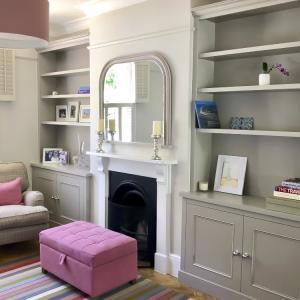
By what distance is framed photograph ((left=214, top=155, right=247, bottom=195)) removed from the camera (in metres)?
3.08

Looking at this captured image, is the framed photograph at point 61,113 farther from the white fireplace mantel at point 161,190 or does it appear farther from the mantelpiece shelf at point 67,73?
the white fireplace mantel at point 161,190

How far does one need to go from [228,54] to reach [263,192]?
114 centimetres

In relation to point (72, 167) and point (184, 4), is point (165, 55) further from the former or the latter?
point (72, 167)

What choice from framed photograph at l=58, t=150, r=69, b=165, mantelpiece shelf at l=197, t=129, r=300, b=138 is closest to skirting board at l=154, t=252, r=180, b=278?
mantelpiece shelf at l=197, t=129, r=300, b=138

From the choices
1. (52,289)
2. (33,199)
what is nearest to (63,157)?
(33,199)

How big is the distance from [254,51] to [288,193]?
1.07 m

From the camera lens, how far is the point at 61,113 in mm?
4855

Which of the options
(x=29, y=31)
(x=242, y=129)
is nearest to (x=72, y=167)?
(x=242, y=129)

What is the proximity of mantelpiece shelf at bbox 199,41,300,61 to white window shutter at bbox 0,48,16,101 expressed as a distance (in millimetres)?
2510

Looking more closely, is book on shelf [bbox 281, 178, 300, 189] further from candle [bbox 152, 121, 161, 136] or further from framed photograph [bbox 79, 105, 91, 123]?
framed photograph [bbox 79, 105, 91, 123]

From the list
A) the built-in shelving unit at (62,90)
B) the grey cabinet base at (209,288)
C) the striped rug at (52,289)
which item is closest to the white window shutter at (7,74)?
the built-in shelving unit at (62,90)

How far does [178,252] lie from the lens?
3.33 m

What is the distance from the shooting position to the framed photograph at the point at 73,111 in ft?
15.1

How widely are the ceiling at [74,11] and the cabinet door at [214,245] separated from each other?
204 centimetres
